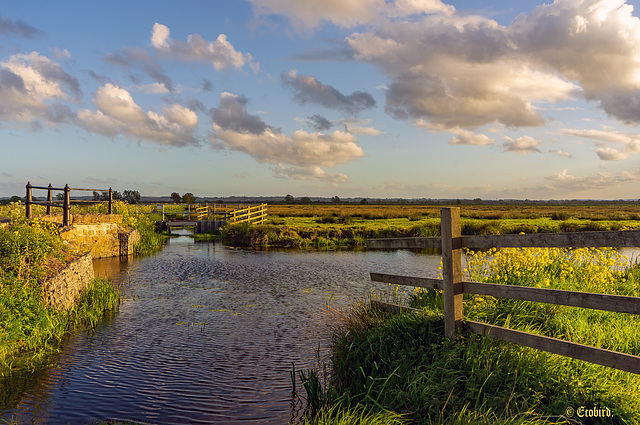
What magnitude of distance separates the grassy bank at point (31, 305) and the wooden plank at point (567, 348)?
8.01m

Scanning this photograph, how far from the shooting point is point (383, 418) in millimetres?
4793

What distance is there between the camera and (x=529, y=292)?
5336mm

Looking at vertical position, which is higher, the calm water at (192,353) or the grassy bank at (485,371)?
the grassy bank at (485,371)

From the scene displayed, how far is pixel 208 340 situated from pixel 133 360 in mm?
1768

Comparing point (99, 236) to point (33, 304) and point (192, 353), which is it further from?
point (192, 353)

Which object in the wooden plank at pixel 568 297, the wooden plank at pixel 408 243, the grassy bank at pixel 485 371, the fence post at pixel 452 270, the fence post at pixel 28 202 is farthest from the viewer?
the fence post at pixel 28 202

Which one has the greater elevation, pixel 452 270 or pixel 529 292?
pixel 452 270

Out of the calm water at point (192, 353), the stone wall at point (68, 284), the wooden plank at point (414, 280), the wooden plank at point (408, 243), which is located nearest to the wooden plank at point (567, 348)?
the wooden plank at point (414, 280)

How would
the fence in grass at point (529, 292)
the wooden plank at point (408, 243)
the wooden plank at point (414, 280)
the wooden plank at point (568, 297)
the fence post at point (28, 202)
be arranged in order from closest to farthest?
the wooden plank at point (568, 297) → the fence in grass at point (529, 292) → the wooden plank at point (414, 280) → the wooden plank at point (408, 243) → the fence post at point (28, 202)

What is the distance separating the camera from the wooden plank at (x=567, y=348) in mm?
4484

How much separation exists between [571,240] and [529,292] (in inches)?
30.3

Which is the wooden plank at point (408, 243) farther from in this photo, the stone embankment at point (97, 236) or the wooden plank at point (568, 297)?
the stone embankment at point (97, 236)

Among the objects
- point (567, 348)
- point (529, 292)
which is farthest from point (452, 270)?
point (567, 348)

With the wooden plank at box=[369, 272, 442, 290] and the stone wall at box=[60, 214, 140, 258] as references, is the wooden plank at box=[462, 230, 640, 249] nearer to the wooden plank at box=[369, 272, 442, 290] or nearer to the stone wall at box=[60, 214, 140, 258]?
the wooden plank at box=[369, 272, 442, 290]
